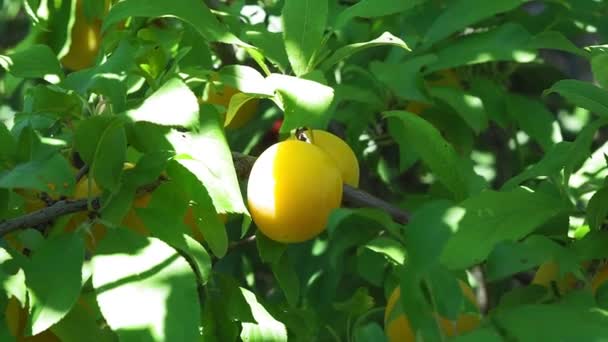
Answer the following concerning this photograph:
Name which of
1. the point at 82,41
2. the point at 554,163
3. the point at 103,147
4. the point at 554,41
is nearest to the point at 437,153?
the point at 554,163

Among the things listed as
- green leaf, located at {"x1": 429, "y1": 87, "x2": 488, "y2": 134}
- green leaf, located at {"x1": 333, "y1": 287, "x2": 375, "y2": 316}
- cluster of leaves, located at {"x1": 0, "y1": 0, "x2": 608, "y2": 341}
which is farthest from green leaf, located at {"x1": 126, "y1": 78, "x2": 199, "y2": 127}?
green leaf, located at {"x1": 429, "y1": 87, "x2": 488, "y2": 134}

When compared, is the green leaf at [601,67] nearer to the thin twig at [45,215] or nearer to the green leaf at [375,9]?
the green leaf at [375,9]

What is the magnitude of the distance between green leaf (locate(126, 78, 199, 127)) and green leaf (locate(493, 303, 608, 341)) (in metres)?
0.34

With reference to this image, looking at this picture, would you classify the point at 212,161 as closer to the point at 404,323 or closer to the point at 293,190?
the point at 293,190

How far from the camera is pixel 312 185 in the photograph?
110cm

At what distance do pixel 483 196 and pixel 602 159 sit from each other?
1.64 feet

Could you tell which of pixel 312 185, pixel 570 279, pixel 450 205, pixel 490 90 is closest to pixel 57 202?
pixel 312 185

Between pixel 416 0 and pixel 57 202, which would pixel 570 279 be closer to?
pixel 416 0

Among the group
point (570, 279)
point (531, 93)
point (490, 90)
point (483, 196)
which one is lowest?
point (531, 93)

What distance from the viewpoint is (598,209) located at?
3.53 ft

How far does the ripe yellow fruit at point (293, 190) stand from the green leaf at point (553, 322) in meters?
0.26

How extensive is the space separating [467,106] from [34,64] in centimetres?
61

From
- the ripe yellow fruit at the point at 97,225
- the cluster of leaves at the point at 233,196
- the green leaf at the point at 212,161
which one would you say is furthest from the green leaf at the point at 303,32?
the ripe yellow fruit at the point at 97,225

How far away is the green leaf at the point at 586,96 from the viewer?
1060mm
